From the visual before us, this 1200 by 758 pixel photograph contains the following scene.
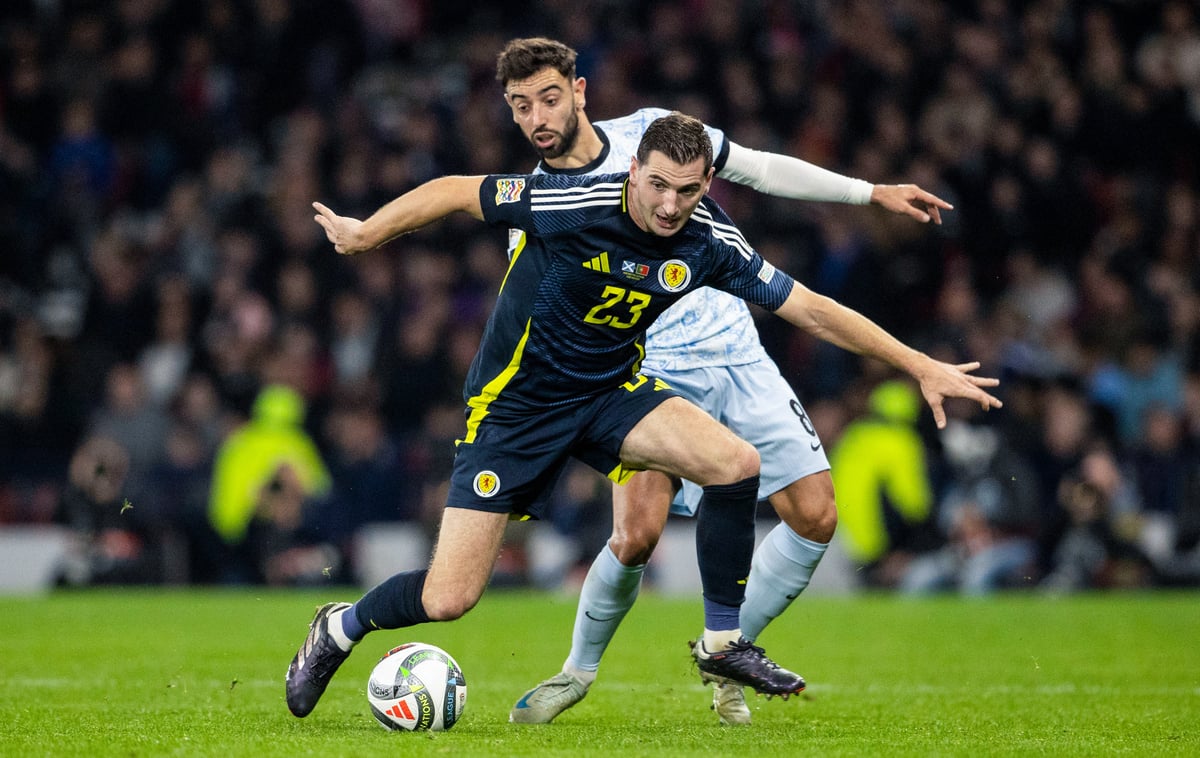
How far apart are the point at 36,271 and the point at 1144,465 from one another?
10.4 metres

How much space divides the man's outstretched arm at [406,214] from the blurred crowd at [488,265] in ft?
23.0

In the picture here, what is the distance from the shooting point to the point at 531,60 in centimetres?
623

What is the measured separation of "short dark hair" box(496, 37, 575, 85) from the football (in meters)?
2.28

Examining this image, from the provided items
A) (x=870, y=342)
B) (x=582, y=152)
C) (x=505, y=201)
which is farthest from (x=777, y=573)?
(x=505, y=201)

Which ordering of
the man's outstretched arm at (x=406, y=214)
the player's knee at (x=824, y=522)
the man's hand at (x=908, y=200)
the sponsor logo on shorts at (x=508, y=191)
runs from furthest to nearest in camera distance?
the player's knee at (x=824, y=522) < the man's hand at (x=908, y=200) < the sponsor logo on shorts at (x=508, y=191) < the man's outstretched arm at (x=406, y=214)

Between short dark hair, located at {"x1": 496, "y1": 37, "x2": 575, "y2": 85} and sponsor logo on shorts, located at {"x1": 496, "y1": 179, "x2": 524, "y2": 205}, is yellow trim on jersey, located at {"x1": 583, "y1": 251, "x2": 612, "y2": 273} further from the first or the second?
short dark hair, located at {"x1": 496, "y1": 37, "x2": 575, "y2": 85}

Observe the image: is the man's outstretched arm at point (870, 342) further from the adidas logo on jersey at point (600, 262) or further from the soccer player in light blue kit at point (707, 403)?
the adidas logo on jersey at point (600, 262)

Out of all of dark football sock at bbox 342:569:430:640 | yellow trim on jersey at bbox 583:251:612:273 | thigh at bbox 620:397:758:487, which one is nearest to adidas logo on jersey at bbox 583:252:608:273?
yellow trim on jersey at bbox 583:251:612:273

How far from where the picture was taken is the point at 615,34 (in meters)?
16.8

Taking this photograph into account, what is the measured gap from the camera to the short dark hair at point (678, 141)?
5.35 metres

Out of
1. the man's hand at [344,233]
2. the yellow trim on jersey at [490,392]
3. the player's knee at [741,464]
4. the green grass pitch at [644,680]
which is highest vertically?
the man's hand at [344,233]

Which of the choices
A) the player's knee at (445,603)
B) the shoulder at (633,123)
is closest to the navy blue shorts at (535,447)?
the player's knee at (445,603)

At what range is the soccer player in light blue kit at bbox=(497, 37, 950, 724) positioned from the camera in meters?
6.18

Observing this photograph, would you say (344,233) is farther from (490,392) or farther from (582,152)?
(582,152)
